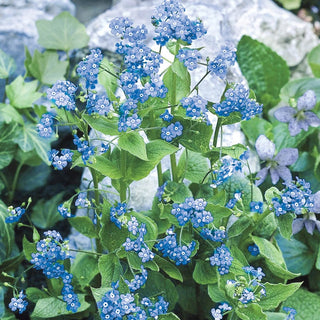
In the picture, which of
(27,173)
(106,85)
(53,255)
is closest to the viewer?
(53,255)

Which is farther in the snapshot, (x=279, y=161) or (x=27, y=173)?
(x=27, y=173)

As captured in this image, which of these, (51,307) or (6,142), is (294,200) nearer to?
(51,307)

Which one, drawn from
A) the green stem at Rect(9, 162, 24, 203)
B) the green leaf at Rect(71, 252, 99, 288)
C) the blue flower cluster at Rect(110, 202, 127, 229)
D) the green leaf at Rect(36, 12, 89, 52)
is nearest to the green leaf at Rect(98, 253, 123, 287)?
the blue flower cluster at Rect(110, 202, 127, 229)

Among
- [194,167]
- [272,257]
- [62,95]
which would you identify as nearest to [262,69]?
[194,167]

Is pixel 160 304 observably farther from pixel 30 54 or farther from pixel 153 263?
pixel 30 54

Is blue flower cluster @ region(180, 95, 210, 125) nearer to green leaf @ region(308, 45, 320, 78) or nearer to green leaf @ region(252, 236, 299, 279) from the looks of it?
green leaf @ region(252, 236, 299, 279)

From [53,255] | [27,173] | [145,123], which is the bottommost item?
[27,173]

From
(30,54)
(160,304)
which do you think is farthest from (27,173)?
(160,304)
